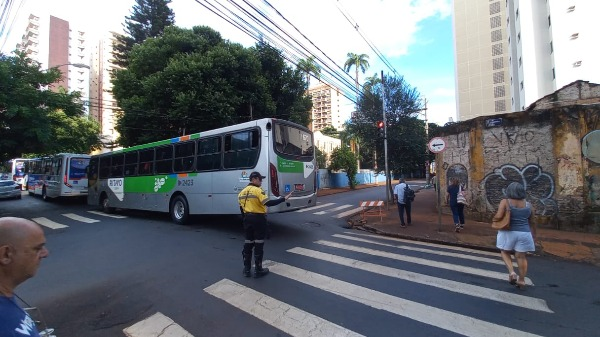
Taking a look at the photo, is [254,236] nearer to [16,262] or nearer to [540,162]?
[16,262]

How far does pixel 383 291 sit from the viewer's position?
479 centimetres

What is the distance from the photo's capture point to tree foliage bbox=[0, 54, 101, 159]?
12.8 meters

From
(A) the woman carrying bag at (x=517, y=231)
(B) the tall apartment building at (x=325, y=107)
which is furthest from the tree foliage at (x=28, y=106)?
(B) the tall apartment building at (x=325, y=107)

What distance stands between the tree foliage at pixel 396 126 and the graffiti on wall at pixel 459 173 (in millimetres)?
6009

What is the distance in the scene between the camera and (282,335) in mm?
3518

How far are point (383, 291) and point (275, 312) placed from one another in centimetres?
171

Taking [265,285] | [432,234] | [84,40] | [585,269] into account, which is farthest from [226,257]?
[84,40]

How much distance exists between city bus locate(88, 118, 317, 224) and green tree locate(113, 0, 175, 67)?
2224 centimetres

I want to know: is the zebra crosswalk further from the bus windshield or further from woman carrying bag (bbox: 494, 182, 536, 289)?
the bus windshield

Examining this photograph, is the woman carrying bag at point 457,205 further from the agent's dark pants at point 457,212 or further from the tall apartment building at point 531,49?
the tall apartment building at point 531,49

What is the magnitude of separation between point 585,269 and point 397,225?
213 inches

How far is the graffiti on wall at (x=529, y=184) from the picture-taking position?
10.2 meters

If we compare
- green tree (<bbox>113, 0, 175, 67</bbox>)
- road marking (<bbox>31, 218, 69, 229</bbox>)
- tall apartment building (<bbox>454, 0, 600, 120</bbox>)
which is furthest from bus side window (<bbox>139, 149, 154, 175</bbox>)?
tall apartment building (<bbox>454, 0, 600, 120</bbox>)

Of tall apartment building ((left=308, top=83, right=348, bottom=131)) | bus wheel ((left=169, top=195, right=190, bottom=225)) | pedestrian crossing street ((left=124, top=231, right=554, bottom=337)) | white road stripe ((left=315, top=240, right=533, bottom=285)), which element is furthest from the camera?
tall apartment building ((left=308, top=83, right=348, bottom=131))
